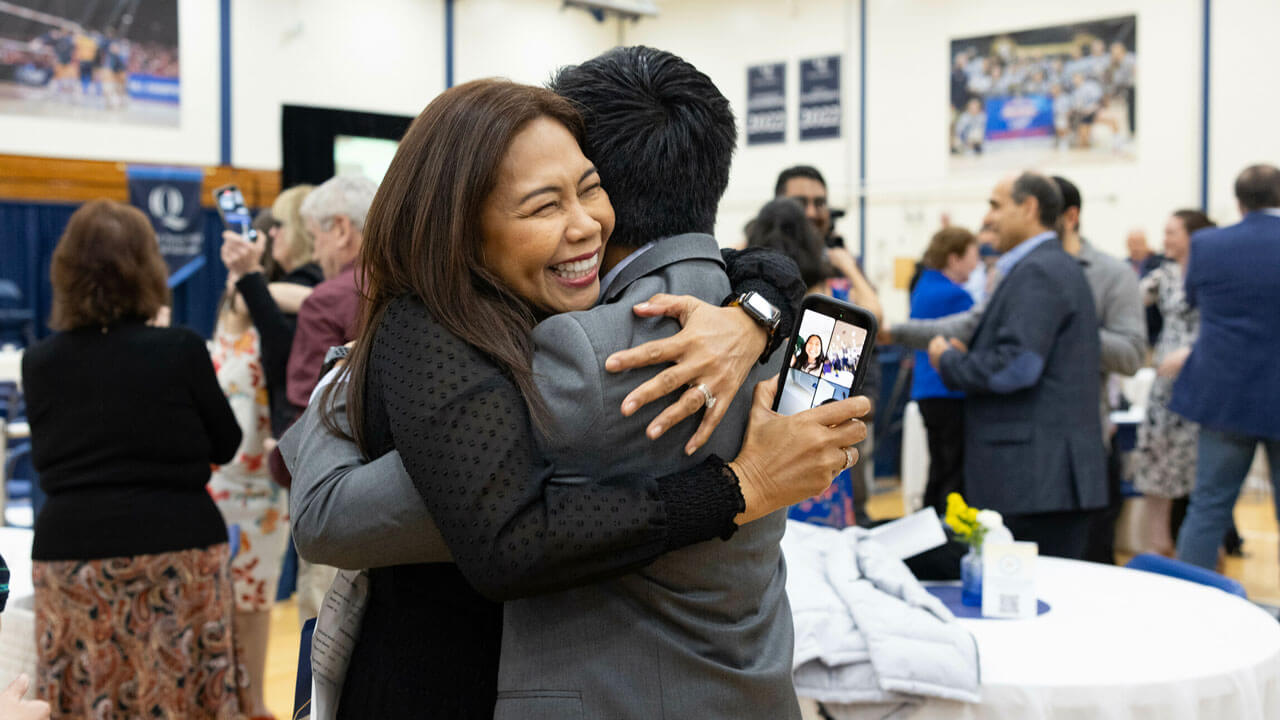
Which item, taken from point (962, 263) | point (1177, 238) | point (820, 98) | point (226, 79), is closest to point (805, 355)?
point (962, 263)

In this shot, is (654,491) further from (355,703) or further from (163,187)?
(163,187)

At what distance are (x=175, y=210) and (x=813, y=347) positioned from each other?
325 inches

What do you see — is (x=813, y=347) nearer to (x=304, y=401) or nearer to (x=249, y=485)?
(x=304, y=401)

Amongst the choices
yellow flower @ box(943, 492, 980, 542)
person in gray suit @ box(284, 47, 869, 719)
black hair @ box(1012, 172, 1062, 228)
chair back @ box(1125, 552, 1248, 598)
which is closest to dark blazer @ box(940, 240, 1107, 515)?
black hair @ box(1012, 172, 1062, 228)

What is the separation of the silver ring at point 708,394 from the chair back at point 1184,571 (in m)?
1.91

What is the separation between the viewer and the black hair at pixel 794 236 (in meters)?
3.28

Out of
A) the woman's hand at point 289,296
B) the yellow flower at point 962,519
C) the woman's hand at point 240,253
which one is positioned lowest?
the yellow flower at point 962,519

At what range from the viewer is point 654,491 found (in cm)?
107

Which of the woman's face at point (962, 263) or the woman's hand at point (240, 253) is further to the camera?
the woman's face at point (962, 263)

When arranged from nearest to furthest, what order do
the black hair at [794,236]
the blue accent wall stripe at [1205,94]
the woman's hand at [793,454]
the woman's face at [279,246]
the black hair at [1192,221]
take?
the woman's hand at [793,454] → the black hair at [794,236] → the woman's face at [279,246] → the black hair at [1192,221] → the blue accent wall stripe at [1205,94]

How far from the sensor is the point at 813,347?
121 centimetres

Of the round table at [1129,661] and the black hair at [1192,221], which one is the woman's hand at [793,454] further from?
the black hair at [1192,221]

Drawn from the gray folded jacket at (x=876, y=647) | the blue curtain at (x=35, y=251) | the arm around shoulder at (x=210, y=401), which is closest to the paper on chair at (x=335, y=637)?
the gray folded jacket at (x=876, y=647)

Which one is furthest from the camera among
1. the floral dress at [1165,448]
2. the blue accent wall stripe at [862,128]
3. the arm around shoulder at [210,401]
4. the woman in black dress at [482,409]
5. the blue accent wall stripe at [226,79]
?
the blue accent wall stripe at [862,128]
